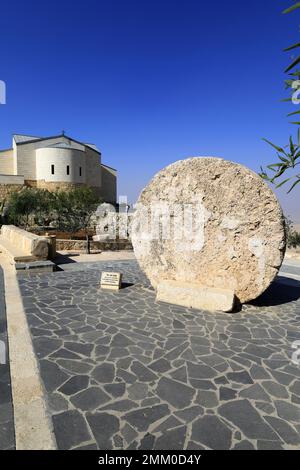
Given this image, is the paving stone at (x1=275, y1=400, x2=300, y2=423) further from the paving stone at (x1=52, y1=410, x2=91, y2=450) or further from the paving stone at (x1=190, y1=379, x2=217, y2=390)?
the paving stone at (x1=52, y1=410, x2=91, y2=450)

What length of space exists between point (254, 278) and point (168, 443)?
12.8ft

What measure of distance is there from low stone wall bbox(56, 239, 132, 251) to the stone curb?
910 centimetres

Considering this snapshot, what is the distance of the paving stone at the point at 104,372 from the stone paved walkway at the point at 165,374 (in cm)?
1

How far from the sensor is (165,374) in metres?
3.30

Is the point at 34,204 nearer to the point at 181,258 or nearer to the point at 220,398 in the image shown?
the point at 181,258

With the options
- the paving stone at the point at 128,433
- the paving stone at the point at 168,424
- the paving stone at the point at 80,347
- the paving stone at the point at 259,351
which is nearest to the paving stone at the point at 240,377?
the paving stone at the point at 259,351

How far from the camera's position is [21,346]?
3.88 meters

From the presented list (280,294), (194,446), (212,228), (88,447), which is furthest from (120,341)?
(280,294)

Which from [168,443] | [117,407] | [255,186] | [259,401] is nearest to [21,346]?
[117,407]

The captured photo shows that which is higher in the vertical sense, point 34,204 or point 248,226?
point 34,204

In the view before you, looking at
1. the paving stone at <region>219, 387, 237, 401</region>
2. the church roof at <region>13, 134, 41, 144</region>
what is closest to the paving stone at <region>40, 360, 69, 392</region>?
the paving stone at <region>219, 387, 237, 401</region>

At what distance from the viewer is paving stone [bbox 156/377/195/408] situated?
283 centimetres
